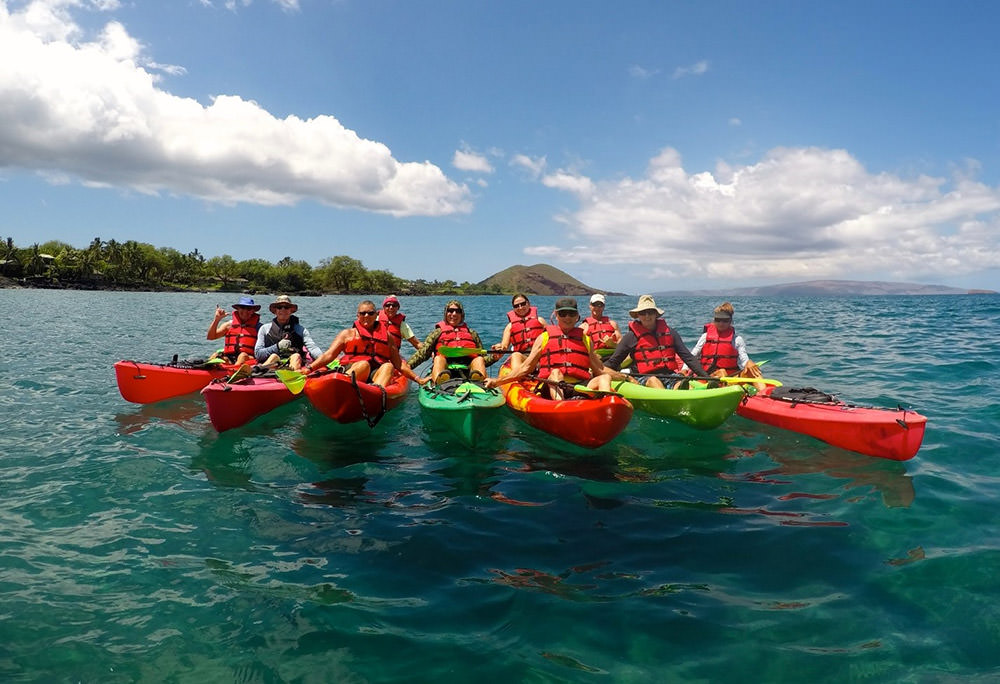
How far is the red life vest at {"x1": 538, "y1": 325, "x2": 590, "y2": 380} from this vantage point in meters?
9.29

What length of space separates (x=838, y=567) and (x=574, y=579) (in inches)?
95.2

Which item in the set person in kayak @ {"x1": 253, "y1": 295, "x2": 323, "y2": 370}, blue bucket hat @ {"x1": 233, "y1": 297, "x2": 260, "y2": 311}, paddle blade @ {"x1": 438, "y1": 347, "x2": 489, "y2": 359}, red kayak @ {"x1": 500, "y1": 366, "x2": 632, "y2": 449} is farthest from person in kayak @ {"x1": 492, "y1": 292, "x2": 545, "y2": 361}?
blue bucket hat @ {"x1": 233, "y1": 297, "x2": 260, "y2": 311}

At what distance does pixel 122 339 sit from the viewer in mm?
23578

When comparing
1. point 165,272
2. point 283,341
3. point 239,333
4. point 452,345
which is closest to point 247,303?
point 239,333

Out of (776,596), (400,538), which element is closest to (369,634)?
(400,538)

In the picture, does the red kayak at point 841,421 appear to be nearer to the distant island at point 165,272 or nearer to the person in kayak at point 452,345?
the person in kayak at point 452,345

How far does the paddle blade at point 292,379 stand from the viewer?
8.98m

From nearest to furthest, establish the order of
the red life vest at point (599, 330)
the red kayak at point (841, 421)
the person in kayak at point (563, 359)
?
the red kayak at point (841, 421), the person in kayak at point (563, 359), the red life vest at point (599, 330)

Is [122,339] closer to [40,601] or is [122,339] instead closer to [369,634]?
[40,601]

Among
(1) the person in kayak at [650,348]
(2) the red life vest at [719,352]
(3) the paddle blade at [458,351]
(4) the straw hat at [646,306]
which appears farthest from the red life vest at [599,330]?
(4) the straw hat at [646,306]

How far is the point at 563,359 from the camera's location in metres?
9.33

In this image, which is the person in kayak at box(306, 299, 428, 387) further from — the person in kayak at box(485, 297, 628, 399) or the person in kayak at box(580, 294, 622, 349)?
the person in kayak at box(580, 294, 622, 349)

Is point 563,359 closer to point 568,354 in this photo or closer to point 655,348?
point 568,354

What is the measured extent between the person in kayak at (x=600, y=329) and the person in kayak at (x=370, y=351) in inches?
225
